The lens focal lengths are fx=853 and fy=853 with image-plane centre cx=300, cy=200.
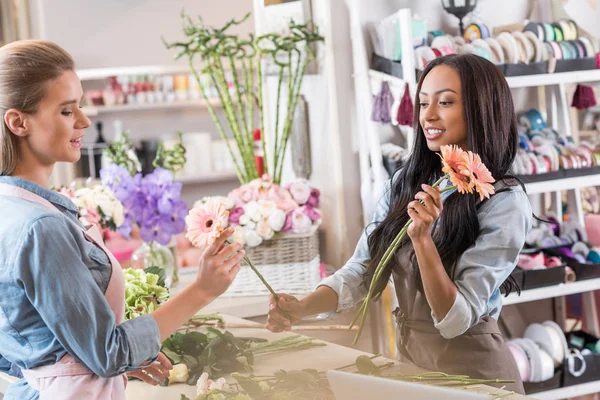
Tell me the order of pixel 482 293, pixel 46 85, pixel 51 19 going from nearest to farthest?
pixel 46 85
pixel 482 293
pixel 51 19

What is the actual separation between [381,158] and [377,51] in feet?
1.09

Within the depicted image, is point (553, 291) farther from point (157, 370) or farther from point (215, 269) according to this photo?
point (215, 269)

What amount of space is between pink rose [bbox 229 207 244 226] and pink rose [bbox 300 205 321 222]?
196mm

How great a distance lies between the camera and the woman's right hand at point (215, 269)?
1276 millimetres

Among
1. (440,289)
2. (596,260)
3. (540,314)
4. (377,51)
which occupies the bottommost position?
(540,314)

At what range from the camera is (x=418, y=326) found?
172cm

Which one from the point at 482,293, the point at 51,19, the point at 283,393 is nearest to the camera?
the point at 283,393

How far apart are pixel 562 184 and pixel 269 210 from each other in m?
0.92

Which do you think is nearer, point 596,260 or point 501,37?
point 501,37

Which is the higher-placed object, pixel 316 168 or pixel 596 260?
pixel 316 168

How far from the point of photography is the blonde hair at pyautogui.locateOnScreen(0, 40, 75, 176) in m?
1.20

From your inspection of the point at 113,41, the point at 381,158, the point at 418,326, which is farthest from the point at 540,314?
the point at 113,41

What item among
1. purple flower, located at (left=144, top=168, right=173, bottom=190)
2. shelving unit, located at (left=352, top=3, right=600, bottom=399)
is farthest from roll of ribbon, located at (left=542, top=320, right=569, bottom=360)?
purple flower, located at (left=144, top=168, right=173, bottom=190)

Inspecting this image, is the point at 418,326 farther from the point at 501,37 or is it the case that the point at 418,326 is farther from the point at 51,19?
the point at 51,19
